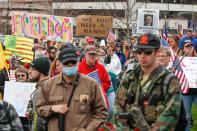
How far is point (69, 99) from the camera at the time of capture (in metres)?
6.09

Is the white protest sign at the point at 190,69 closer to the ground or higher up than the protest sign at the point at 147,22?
closer to the ground

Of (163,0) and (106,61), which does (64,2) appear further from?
(106,61)

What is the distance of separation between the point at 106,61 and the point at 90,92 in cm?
774

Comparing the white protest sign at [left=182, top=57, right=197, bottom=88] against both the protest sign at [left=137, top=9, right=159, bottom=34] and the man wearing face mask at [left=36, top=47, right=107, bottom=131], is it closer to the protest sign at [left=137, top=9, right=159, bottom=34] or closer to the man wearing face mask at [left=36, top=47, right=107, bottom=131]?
A: the protest sign at [left=137, top=9, right=159, bottom=34]

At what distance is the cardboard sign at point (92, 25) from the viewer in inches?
882

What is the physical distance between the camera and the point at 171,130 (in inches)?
205

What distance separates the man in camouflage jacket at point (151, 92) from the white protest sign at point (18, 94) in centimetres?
413

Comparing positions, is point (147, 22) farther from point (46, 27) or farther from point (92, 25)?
point (92, 25)

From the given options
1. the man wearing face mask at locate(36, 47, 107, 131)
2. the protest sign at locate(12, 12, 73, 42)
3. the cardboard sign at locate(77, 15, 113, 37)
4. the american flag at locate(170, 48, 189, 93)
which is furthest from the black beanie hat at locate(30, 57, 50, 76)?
the cardboard sign at locate(77, 15, 113, 37)

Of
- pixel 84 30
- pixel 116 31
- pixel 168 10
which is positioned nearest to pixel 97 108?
pixel 84 30

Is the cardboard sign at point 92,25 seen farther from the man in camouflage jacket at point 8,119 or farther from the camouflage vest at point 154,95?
the camouflage vest at point 154,95

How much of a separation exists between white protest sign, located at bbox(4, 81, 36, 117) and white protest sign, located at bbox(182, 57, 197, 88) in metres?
3.11

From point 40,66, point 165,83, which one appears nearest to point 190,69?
point 40,66

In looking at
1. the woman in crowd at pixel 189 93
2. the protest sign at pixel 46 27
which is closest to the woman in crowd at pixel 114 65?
the woman in crowd at pixel 189 93
